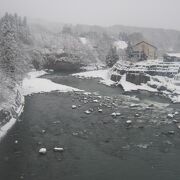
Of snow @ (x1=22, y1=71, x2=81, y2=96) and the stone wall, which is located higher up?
the stone wall

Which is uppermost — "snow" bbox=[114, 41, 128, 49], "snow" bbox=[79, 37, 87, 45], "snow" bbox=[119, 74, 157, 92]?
"snow" bbox=[79, 37, 87, 45]

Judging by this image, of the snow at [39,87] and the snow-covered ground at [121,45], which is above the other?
the snow-covered ground at [121,45]

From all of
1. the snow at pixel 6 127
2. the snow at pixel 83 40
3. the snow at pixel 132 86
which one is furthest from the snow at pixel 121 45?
the snow at pixel 6 127

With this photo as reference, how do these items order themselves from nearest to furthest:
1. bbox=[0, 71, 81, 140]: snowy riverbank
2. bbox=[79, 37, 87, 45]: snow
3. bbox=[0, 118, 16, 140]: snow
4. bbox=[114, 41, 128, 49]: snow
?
bbox=[0, 118, 16, 140]: snow
bbox=[0, 71, 81, 140]: snowy riverbank
bbox=[79, 37, 87, 45]: snow
bbox=[114, 41, 128, 49]: snow

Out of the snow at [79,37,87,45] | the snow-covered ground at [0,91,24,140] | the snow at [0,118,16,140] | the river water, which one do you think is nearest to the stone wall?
the river water

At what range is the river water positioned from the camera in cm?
2666

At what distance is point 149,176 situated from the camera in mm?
26062

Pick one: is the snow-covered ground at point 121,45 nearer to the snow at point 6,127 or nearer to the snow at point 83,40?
the snow at point 83,40

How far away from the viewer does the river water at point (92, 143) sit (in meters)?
26.7

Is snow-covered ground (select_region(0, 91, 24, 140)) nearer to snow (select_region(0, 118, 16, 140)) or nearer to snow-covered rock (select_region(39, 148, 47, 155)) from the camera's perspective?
snow (select_region(0, 118, 16, 140))

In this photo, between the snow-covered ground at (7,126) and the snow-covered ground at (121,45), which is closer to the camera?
the snow-covered ground at (7,126)

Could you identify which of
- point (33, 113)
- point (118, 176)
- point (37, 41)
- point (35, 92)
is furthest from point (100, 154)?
point (37, 41)

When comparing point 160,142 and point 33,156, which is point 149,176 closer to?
point 160,142

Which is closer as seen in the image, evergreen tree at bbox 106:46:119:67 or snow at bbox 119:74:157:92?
snow at bbox 119:74:157:92
